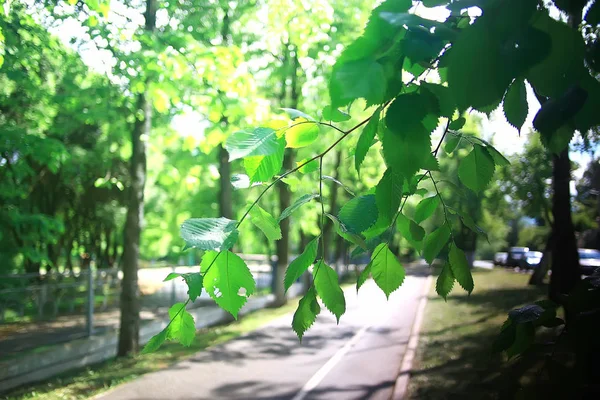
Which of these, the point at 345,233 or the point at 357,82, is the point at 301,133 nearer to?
the point at 345,233

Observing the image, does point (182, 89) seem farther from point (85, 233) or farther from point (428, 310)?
point (85, 233)

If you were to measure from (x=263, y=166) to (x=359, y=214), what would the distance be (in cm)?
22

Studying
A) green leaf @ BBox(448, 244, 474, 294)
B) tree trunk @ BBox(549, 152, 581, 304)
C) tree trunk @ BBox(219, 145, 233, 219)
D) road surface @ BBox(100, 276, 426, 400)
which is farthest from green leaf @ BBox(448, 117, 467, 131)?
tree trunk @ BBox(219, 145, 233, 219)

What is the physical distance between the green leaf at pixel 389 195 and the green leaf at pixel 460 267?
41 centimetres

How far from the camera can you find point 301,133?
1.13 meters

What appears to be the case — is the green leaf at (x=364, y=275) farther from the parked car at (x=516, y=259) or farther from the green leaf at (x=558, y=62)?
the parked car at (x=516, y=259)

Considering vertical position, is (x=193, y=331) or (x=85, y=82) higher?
(x=85, y=82)

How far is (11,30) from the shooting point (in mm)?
7363

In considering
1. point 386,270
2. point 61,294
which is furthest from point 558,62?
point 61,294

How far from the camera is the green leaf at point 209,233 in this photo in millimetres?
907

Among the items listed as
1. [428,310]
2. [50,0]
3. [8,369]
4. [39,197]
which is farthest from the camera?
[39,197]

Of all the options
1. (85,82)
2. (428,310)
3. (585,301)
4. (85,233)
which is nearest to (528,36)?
(585,301)

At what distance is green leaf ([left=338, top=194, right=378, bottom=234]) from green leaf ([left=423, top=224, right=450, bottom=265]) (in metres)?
0.31

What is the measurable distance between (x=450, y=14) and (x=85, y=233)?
30132 millimetres
